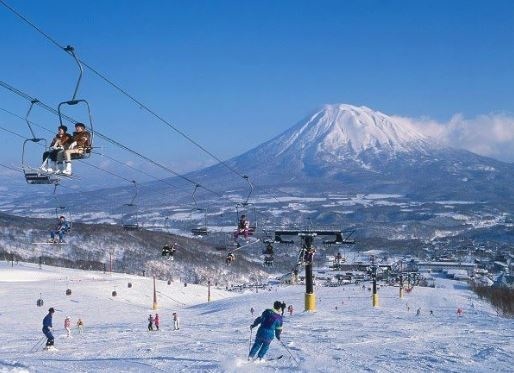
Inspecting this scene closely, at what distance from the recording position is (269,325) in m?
10.3

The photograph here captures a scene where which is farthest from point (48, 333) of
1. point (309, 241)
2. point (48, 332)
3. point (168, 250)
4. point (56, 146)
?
point (309, 241)

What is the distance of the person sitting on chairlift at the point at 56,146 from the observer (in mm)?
11359

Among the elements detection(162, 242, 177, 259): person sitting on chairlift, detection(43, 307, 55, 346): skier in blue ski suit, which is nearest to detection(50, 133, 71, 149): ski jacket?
detection(43, 307, 55, 346): skier in blue ski suit

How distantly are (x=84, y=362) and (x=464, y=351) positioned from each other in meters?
7.30

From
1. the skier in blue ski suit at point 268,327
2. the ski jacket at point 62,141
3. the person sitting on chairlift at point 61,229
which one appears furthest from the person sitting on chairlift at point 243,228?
the skier in blue ski suit at point 268,327

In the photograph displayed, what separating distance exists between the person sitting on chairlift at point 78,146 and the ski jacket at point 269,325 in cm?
442

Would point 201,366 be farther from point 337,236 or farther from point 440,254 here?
point 440,254

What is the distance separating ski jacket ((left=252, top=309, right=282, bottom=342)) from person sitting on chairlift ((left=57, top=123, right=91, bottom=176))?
442 cm

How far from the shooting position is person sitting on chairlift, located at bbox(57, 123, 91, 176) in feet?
37.0

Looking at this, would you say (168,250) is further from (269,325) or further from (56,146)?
(269,325)

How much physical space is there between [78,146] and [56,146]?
396mm

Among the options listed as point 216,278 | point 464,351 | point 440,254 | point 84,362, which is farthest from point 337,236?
point 440,254

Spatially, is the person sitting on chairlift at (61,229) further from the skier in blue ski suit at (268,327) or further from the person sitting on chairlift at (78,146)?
the skier in blue ski suit at (268,327)

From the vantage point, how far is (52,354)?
1319cm
